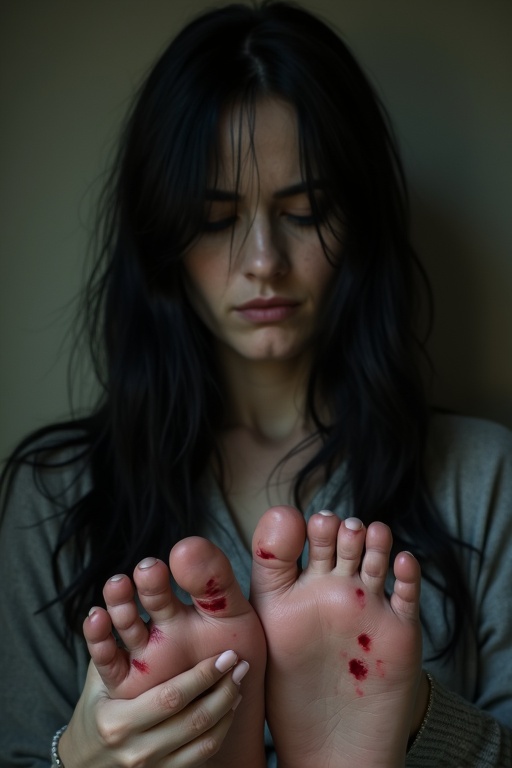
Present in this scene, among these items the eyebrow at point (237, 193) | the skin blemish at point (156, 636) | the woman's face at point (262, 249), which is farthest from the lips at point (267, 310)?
the skin blemish at point (156, 636)

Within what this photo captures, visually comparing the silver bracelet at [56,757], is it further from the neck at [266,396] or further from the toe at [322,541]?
the neck at [266,396]

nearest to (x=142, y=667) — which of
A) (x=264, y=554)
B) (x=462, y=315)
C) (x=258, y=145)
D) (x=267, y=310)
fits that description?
(x=264, y=554)

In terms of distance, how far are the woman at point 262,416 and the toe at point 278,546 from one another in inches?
0.8

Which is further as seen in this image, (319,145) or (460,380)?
(460,380)

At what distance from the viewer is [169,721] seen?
2.46 feet

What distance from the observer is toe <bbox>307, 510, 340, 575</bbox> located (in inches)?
30.7

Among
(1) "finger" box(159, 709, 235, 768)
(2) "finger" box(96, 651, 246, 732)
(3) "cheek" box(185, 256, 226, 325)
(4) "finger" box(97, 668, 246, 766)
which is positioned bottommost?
(1) "finger" box(159, 709, 235, 768)

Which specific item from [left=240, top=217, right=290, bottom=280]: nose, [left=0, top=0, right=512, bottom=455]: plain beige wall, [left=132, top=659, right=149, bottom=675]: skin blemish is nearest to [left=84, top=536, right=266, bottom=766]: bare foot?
[left=132, top=659, right=149, bottom=675]: skin blemish

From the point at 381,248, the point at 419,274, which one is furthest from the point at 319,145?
the point at 419,274

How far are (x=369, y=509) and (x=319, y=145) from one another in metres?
0.42

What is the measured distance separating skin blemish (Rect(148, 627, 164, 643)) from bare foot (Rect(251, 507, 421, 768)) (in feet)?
0.33

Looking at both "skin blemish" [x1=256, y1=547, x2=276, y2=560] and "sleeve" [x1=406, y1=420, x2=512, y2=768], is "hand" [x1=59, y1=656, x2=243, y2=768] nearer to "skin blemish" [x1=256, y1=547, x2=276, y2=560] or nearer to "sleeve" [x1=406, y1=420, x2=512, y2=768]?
"skin blemish" [x1=256, y1=547, x2=276, y2=560]

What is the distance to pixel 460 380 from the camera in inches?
52.6

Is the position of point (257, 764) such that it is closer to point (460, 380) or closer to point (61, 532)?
point (61, 532)
